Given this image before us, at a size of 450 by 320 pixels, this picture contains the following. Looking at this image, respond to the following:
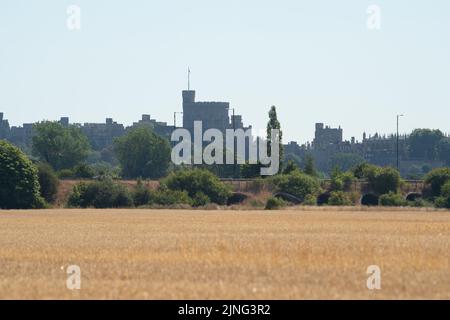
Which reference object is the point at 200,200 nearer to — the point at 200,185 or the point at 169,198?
the point at 169,198

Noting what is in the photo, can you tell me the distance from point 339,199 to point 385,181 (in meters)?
9.89

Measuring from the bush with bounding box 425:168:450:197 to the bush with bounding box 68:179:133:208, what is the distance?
41700mm

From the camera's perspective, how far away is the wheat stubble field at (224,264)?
97.2ft

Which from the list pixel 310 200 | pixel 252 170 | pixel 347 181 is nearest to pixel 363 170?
pixel 347 181

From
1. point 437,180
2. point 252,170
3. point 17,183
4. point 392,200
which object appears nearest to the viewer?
point 17,183

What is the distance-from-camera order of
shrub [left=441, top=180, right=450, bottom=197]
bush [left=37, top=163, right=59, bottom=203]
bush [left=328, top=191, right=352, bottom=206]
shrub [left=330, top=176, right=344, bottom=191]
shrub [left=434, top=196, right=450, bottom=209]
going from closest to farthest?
shrub [left=434, top=196, right=450, bottom=209] < shrub [left=441, top=180, right=450, bottom=197] < bush [left=37, top=163, right=59, bottom=203] < bush [left=328, top=191, right=352, bottom=206] < shrub [left=330, top=176, right=344, bottom=191]

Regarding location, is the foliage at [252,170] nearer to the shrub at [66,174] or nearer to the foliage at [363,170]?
the foliage at [363,170]

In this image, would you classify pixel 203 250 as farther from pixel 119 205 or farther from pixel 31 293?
pixel 119 205

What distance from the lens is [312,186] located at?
499 feet

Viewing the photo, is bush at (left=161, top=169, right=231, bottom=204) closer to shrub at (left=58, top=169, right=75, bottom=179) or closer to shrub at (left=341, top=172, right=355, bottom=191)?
shrub at (left=341, top=172, right=355, bottom=191)

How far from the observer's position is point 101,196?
136m

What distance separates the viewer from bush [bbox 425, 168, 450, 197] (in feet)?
486

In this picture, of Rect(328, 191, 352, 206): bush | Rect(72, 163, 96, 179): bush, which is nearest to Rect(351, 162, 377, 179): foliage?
Rect(328, 191, 352, 206): bush

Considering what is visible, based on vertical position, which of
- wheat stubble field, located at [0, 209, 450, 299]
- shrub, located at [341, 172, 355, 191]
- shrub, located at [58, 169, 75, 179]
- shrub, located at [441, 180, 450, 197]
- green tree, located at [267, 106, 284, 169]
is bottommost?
wheat stubble field, located at [0, 209, 450, 299]
